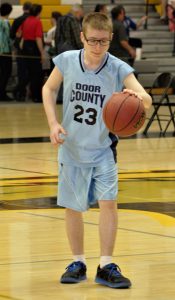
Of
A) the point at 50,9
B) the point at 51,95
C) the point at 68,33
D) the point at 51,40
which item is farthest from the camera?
the point at 50,9

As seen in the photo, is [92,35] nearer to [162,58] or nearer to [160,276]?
[160,276]

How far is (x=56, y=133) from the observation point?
616cm

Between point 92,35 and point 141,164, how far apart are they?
20.1 ft

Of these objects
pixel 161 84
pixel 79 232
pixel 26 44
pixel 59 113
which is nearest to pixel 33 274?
pixel 79 232

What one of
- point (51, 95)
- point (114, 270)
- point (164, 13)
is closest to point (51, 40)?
point (164, 13)

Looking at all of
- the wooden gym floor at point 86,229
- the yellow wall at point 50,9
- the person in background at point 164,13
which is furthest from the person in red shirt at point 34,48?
the wooden gym floor at point 86,229

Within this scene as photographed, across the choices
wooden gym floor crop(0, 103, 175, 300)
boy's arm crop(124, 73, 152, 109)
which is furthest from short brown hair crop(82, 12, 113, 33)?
wooden gym floor crop(0, 103, 175, 300)

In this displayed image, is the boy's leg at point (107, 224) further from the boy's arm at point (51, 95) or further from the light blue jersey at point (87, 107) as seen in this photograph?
the boy's arm at point (51, 95)

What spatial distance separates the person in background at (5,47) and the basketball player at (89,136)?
49.6ft

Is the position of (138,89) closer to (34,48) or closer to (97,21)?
(97,21)

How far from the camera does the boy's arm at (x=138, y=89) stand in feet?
20.5

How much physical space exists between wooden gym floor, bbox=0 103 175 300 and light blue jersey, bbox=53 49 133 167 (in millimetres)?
741

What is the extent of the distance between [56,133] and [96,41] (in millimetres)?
582

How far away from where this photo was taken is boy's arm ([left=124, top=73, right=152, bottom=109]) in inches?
245
